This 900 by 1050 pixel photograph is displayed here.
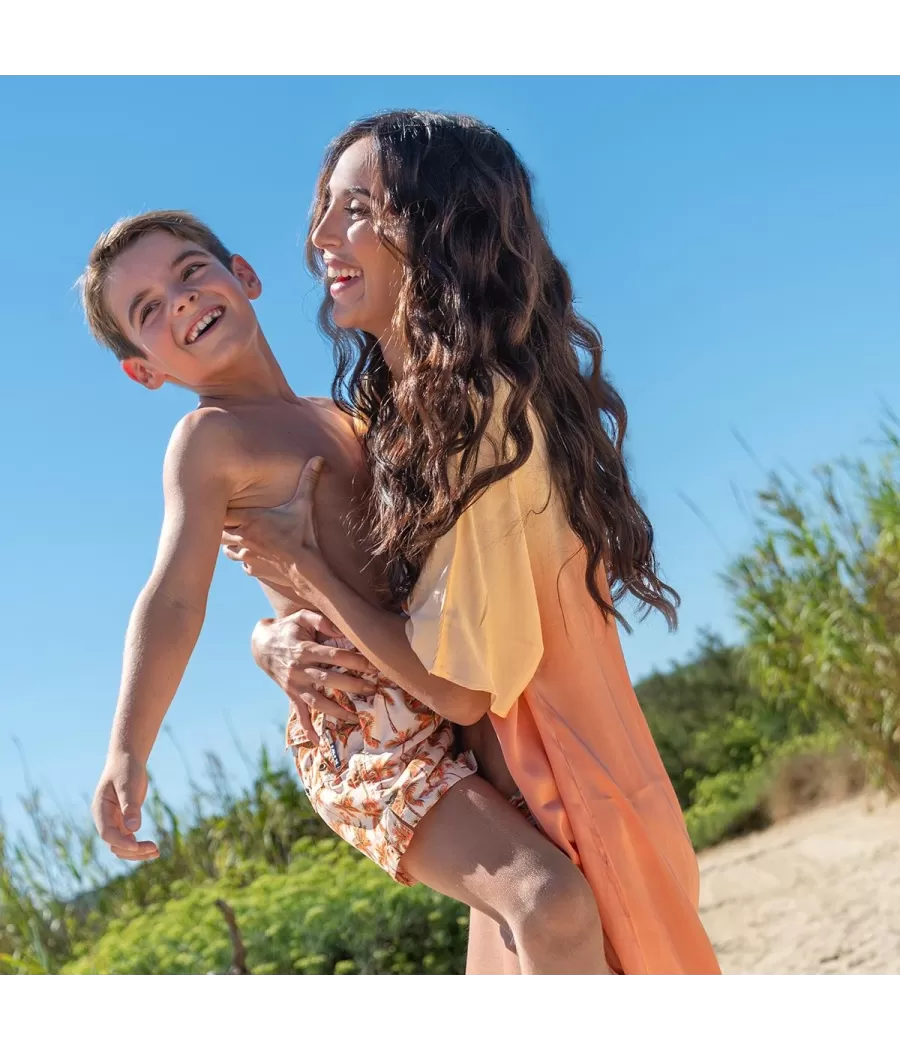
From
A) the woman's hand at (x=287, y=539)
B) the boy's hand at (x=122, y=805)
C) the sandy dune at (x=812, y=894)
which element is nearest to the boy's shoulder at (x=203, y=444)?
the woman's hand at (x=287, y=539)

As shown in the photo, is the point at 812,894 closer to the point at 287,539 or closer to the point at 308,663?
the point at 308,663

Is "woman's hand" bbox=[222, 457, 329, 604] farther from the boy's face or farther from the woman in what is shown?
the boy's face

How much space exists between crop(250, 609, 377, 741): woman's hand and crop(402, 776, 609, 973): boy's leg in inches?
11.0

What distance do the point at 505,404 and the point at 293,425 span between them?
0.52 meters

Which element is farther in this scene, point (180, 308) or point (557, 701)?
point (180, 308)

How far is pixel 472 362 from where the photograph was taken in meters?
1.94

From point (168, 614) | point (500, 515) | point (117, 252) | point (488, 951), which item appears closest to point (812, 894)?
point (488, 951)

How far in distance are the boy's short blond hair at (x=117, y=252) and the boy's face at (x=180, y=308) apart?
2 centimetres

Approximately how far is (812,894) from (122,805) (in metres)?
4.19

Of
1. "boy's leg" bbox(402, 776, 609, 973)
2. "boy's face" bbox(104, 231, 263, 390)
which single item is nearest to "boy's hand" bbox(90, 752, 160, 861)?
"boy's leg" bbox(402, 776, 609, 973)

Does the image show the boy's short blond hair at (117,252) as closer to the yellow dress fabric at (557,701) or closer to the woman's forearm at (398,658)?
the woman's forearm at (398,658)

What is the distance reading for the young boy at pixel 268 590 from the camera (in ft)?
6.14
